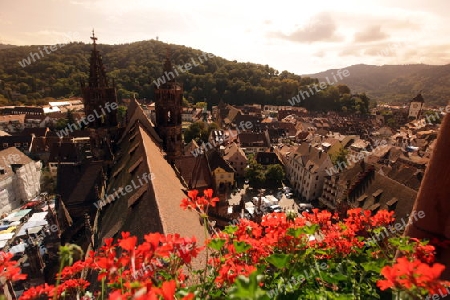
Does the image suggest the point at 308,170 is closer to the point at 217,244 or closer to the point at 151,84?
the point at 217,244

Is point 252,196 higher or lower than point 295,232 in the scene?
lower

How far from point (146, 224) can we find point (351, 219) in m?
8.80

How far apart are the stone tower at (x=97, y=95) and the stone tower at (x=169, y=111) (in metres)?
4.99

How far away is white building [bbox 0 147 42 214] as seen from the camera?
156ft

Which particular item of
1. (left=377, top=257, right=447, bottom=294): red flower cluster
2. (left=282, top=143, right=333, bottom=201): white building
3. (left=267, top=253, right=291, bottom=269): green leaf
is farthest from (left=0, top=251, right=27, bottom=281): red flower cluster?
(left=282, top=143, right=333, bottom=201): white building

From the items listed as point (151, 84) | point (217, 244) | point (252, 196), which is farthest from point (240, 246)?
point (151, 84)

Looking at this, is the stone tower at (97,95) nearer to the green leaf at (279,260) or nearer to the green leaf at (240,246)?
the green leaf at (240,246)

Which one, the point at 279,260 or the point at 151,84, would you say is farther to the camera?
the point at 151,84

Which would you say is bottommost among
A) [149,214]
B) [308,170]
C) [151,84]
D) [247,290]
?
[308,170]

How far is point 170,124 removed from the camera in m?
29.8

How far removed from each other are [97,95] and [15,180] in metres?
36.2

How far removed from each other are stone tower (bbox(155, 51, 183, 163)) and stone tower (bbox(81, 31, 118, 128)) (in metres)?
4.99

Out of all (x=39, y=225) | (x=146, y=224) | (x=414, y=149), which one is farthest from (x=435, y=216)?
(x=414, y=149)

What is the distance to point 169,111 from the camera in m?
29.5
